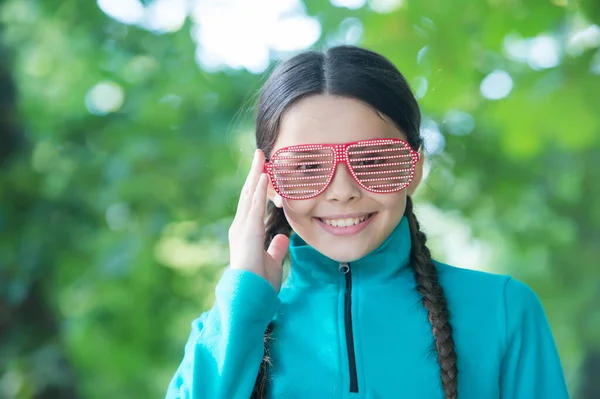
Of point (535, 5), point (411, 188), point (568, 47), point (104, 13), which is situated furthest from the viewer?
point (104, 13)

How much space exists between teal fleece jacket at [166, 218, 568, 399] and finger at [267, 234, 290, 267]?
0.05 m

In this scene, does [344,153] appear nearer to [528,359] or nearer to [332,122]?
[332,122]

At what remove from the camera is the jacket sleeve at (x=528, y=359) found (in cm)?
177

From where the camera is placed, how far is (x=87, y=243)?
14.0 ft

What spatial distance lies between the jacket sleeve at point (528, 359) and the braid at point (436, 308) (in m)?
0.16

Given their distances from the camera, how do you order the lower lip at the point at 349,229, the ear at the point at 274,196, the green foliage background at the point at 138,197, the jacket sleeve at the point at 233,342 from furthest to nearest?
the green foliage background at the point at 138,197 < the ear at the point at 274,196 < the lower lip at the point at 349,229 < the jacket sleeve at the point at 233,342

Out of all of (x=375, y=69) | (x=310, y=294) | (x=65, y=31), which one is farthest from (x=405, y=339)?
(x=65, y=31)

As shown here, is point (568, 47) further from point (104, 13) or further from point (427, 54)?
point (104, 13)

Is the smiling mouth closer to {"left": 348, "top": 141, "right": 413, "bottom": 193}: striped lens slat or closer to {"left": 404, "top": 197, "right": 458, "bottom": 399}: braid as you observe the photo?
{"left": 348, "top": 141, "right": 413, "bottom": 193}: striped lens slat

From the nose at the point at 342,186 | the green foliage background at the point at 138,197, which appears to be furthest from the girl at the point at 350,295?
the green foliage background at the point at 138,197

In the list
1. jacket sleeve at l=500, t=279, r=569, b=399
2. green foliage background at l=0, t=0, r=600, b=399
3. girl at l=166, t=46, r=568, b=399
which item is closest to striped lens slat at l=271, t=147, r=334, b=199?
girl at l=166, t=46, r=568, b=399

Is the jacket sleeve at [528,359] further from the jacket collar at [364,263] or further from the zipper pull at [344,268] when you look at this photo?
the zipper pull at [344,268]

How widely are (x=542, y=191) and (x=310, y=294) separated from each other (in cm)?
283

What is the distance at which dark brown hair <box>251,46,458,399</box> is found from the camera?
5.82ft
